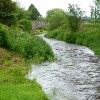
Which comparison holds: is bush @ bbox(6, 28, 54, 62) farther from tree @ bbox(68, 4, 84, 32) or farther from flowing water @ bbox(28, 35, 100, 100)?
tree @ bbox(68, 4, 84, 32)

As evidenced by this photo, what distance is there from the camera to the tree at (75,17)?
A: 61969 millimetres

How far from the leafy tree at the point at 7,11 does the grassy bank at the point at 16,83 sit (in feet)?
68.8

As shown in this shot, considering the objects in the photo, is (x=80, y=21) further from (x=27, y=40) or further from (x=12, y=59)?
(x=12, y=59)

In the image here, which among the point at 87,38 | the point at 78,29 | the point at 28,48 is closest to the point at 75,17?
the point at 78,29

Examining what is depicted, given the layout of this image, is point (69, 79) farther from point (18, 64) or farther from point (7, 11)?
point (7, 11)

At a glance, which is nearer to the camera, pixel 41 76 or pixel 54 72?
Answer: pixel 41 76

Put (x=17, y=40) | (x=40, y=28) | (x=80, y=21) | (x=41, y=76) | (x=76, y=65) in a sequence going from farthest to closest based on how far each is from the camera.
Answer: (x=40, y=28) < (x=80, y=21) < (x=17, y=40) < (x=76, y=65) < (x=41, y=76)

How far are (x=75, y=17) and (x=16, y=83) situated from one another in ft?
154

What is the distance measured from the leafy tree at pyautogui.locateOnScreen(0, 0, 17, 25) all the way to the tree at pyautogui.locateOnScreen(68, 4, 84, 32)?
60.8ft

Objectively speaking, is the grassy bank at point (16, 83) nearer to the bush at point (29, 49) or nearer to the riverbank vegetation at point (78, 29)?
the bush at point (29, 49)

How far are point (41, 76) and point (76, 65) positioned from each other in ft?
21.5

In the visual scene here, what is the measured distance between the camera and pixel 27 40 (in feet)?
95.7

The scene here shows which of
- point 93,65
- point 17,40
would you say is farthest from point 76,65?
point 17,40

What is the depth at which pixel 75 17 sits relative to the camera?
204ft
